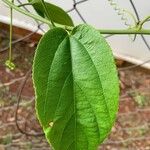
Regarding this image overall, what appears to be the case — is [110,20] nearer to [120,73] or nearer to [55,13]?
[120,73]

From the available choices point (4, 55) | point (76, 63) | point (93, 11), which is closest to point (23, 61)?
point (4, 55)

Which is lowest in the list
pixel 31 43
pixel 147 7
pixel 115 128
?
pixel 115 128

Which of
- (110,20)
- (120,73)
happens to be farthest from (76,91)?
(120,73)

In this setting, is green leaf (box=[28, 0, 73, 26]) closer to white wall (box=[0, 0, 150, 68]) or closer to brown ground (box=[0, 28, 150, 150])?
white wall (box=[0, 0, 150, 68])

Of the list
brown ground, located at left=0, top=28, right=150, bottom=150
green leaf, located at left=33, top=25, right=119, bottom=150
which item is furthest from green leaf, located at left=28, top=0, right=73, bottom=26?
brown ground, located at left=0, top=28, right=150, bottom=150

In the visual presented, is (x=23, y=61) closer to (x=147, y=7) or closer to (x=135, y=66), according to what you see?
(x=135, y=66)

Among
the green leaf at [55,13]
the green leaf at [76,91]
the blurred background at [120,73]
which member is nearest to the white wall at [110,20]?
the blurred background at [120,73]

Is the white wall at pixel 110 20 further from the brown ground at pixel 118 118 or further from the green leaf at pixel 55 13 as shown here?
the green leaf at pixel 55 13
